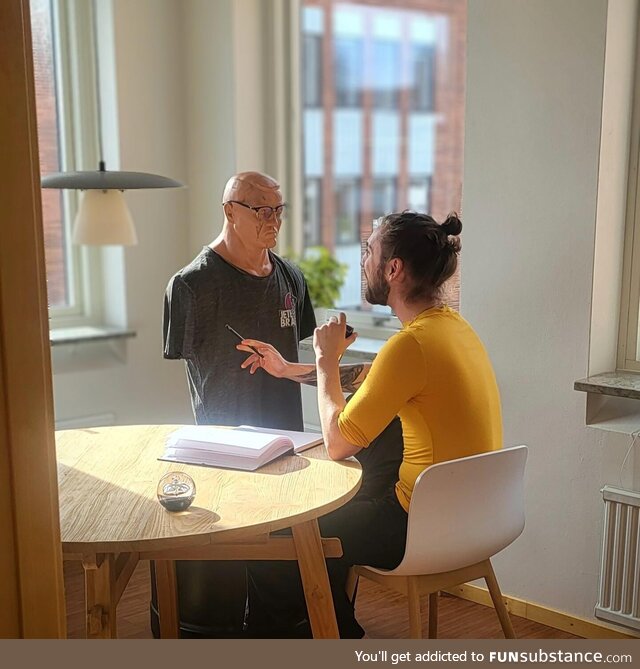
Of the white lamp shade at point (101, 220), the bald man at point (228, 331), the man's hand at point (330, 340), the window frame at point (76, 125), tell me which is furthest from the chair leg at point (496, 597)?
the window frame at point (76, 125)

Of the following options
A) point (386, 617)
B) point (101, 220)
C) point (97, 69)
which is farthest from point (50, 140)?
point (386, 617)

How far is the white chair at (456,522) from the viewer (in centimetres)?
188

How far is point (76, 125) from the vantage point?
150 inches

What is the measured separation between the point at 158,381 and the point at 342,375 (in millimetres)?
1732

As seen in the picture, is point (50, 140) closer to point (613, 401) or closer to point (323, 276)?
point (323, 276)

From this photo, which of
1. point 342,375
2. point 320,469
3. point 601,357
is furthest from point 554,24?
point 320,469

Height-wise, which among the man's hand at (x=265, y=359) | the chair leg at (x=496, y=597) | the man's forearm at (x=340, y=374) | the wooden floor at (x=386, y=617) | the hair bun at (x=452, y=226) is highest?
the hair bun at (x=452, y=226)

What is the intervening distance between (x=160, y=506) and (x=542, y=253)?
4.85 feet

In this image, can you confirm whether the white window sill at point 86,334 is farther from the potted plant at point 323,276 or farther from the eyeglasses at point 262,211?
the eyeglasses at point 262,211

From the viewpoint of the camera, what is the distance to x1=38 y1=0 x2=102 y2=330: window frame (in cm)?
373

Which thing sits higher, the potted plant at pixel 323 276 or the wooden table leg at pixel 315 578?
the potted plant at pixel 323 276

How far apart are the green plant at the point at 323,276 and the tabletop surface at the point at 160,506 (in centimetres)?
157

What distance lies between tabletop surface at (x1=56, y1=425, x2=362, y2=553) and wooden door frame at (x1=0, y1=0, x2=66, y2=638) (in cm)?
71

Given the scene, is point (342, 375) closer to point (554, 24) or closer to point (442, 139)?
point (554, 24)
